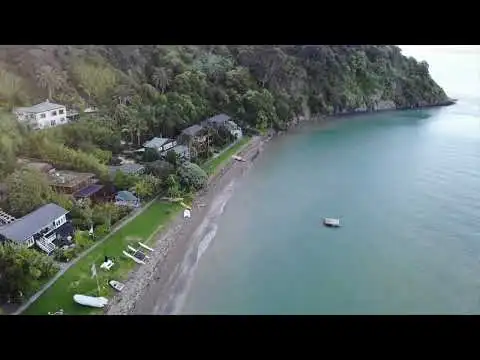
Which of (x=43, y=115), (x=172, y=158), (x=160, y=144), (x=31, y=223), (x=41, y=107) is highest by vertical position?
(x=41, y=107)

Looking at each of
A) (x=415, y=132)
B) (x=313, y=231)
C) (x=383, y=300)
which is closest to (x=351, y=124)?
(x=415, y=132)

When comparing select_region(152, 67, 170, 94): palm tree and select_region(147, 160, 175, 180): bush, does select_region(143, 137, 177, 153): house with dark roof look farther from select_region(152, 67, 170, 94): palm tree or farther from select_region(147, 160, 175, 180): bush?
select_region(152, 67, 170, 94): palm tree

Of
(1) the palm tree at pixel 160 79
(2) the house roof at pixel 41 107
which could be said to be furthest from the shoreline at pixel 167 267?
(1) the palm tree at pixel 160 79

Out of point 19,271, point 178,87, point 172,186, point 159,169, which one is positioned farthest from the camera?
point 178,87

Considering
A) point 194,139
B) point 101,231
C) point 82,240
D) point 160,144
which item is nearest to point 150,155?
point 160,144

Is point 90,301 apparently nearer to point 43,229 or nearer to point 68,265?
point 68,265
